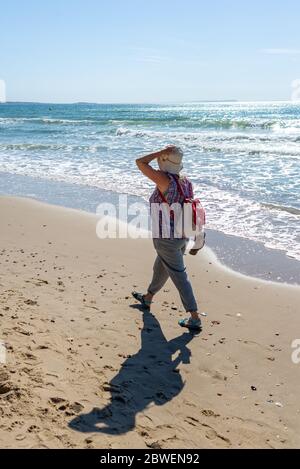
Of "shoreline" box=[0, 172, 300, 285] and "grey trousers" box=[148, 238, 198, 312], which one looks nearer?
"grey trousers" box=[148, 238, 198, 312]

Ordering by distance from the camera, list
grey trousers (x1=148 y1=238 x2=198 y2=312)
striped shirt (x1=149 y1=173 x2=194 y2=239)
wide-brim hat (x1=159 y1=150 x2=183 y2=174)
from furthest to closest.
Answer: grey trousers (x1=148 y1=238 x2=198 y2=312) → striped shirt (x1=149 y1=173 x2=194 y2=239) → wide-brim hat (x1=159 y1=150 x2=183 y2=174)

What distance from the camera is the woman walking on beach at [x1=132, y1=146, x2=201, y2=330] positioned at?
4242 millimetres

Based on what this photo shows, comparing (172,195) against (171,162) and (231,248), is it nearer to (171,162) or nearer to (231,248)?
(171,162)

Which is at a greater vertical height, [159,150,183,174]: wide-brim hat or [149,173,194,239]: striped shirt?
[159,150,183,174]: wide-brim hat

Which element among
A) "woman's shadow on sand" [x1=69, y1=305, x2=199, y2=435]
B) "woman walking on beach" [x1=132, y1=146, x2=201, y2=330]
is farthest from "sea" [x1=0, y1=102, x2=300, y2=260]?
"woman's shadow on sand" [x1=69, y1=305, x2=199, y2=435]

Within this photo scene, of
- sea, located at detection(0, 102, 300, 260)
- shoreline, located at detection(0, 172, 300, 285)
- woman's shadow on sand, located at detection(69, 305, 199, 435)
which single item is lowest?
woman's shadow on sand, located at detection(69, 305, 199, 435)

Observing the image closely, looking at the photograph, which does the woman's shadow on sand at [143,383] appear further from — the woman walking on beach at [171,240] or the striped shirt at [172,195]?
the striped shirt at [172,195]

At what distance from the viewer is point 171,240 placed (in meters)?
4.48

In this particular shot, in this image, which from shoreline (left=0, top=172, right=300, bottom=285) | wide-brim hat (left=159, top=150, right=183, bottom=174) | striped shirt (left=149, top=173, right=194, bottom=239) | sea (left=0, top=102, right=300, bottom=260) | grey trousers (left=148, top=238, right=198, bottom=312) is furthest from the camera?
sea (left=0, top=102, right=300, bottom=260)

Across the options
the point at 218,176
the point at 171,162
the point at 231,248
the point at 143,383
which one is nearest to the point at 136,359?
the point at 143,383

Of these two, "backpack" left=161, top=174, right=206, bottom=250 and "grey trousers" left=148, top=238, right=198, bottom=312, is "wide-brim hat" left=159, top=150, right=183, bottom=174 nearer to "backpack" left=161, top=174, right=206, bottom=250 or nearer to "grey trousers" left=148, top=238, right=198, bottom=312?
"backpack" left=161, top=174, right=206, bottom=250

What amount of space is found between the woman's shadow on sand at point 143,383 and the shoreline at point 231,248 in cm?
191

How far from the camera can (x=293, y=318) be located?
4.82 meters

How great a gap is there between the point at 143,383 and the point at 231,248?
144 inches
